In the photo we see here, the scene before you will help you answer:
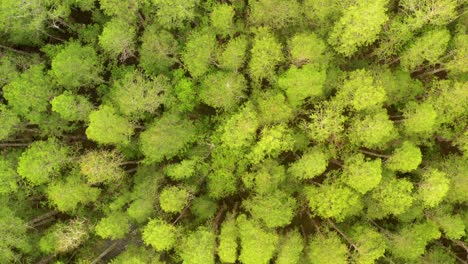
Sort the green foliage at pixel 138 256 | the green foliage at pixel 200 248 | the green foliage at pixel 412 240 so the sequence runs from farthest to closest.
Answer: the green foliage at pixel 138 256 → the green foliage at pixel 412 240 → the green foliage at pixel 200 248

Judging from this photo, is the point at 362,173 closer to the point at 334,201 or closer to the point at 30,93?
the point at 334,201

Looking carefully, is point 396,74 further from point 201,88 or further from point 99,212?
point 99,212

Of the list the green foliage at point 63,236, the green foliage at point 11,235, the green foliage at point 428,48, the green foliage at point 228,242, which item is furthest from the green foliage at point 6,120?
the green foliage at point 428,48

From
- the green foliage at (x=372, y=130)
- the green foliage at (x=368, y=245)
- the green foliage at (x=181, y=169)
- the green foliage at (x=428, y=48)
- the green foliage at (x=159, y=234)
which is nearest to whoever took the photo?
the green foliage at (x=372, y=130)

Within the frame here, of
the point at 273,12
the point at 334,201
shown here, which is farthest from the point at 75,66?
the point at 334,201

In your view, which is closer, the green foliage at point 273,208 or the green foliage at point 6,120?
the green foliage at point 273,208

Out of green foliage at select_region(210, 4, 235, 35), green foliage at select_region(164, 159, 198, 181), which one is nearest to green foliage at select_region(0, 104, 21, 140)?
green foliage at select_region(164, 159, 198, 181)

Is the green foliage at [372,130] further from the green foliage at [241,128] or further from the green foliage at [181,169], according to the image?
the green foliage at [181,169]

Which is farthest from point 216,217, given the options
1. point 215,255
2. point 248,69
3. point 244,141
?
point 248,69

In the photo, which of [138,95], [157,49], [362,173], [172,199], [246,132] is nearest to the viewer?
[362,173]
